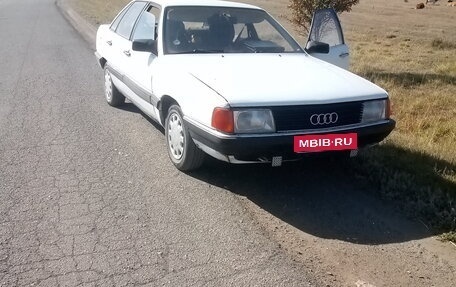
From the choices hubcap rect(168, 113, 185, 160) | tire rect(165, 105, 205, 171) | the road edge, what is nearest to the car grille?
tire rect(165, 105, 205, 171)

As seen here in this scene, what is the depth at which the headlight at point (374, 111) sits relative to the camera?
158 inches

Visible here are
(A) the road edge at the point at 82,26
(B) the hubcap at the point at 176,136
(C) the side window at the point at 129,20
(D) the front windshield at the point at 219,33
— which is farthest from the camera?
(A) the road edge at the point at 82,26

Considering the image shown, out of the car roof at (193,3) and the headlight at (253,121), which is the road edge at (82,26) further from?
the headlight at (253,121)

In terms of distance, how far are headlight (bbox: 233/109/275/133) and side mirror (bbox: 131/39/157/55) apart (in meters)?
1.63

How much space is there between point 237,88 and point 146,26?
2.02 m

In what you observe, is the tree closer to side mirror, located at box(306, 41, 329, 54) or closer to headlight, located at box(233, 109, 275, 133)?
side mirror, located at box(306, 41, 329, 54)

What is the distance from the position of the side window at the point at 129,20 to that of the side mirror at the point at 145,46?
1.03 m

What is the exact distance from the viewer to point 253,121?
3693 millimetres

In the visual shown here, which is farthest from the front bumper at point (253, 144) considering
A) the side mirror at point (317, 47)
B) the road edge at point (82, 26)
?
the road edge at point (82, 26)

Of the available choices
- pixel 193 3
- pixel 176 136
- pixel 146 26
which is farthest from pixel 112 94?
pixel 176 136

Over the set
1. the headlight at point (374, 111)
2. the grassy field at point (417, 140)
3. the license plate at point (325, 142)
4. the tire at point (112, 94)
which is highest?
the headlight at point (374, 111)

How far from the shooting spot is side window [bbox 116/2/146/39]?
5.90 meters

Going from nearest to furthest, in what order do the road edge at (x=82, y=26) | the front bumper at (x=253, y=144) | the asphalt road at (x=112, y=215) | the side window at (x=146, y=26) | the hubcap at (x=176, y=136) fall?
the asphalt road at (x=112, y=215) → the front bumper at (x=253, y=144) → the hubcap at (x=176, y=136) → the side window at (x=146, y=26) → the road edge at (x=82, y=26)

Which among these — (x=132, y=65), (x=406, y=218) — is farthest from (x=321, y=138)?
(x=132, y=65)
